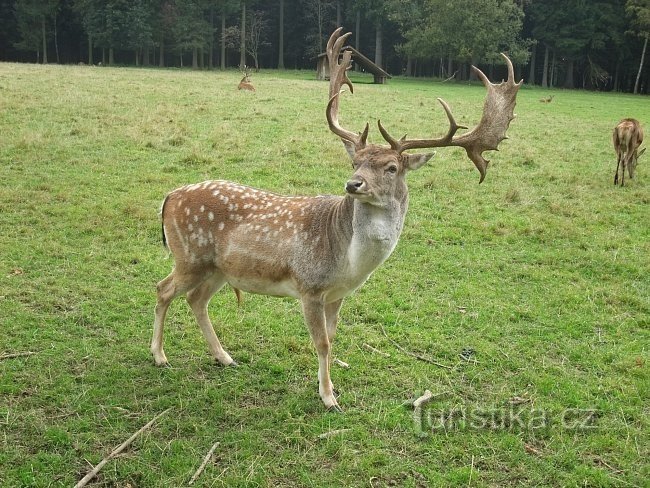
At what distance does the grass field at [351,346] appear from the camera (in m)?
3.95

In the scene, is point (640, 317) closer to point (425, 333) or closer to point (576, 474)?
point (425, 333)

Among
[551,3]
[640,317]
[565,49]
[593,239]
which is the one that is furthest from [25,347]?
[551,3]

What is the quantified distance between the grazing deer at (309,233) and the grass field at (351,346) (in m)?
0.47

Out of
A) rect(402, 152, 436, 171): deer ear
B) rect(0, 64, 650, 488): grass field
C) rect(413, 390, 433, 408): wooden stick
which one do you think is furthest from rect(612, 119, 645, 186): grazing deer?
rect(413, 390, 433, 408): wooden stick

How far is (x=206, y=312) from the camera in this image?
5.12 metres

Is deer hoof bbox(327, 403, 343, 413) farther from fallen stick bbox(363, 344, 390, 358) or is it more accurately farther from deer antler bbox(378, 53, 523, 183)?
deer antler bbox(378, 53, 523, 183)

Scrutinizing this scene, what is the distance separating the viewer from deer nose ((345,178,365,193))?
3936 mm

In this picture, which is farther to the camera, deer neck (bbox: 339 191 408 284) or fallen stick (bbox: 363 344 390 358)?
fallen stick (bbox: 363 344 390 358)

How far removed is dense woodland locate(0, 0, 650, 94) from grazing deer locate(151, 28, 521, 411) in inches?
1502

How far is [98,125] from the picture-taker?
1367 centimetres

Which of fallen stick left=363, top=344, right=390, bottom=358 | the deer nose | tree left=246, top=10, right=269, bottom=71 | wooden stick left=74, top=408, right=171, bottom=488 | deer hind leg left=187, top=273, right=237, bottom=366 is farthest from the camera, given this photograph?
tree left=246, top=10, right=269, bottom=71

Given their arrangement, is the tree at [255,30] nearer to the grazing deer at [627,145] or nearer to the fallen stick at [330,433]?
the grazing deer at [627,145]

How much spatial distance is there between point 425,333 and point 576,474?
203cm

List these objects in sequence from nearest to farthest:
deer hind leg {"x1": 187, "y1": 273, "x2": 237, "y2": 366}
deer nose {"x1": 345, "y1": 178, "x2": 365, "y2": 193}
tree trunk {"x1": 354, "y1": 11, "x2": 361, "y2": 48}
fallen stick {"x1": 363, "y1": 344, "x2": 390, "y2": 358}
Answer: deer nose {"x1": 345, "y1": 178, "x2": 365, "y2": 193}
deer hind leg {"x1": 187, "y1": 273, "x2": 237, "y2": 366}
fallen stick {"x1": 363, "y1": 344, "x2": 390, "y2": 358}
tree trunk {"x1": 354, "y1": 11, "x2": 361, "y2": 48}
